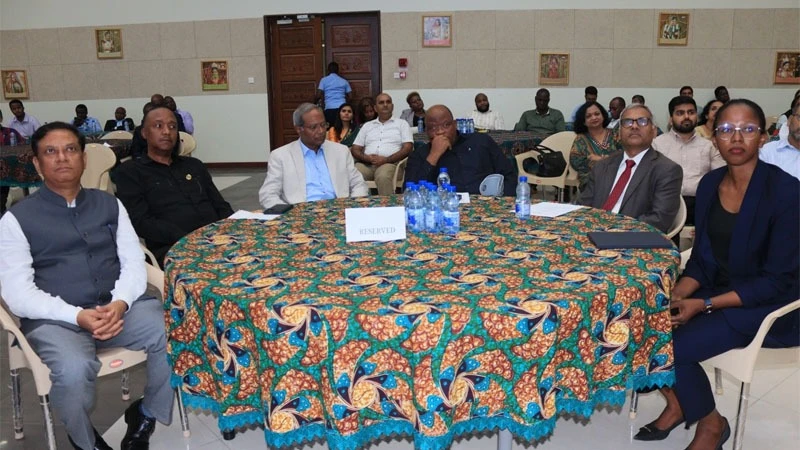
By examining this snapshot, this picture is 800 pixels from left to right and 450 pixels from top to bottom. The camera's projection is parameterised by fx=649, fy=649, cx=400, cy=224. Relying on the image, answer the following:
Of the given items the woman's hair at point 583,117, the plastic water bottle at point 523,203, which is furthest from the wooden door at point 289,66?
the plastic water bottle at point 523,203

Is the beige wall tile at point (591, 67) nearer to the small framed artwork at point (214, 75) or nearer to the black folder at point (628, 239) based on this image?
the small framed artwork at point (214, 75)

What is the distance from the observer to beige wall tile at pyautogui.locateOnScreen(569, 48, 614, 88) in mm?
10922

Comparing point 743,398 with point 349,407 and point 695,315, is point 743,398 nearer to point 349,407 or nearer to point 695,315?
point 695,315

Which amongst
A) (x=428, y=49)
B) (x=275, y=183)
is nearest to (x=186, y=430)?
(x=275, y=183)

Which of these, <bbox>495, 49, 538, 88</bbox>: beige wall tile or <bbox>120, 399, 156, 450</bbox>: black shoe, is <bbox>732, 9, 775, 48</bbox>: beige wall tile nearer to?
<bbox>495, 49, 538, 88</bbox>: beige wall tile

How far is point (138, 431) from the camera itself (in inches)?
106

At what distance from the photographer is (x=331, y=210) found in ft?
10.9

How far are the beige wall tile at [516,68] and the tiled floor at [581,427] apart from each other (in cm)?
837

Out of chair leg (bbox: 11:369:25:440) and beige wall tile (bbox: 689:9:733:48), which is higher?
beige wall tile (bbox: 689:9:733:48)

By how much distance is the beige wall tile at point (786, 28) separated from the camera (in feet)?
35.4

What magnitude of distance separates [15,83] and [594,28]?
1067cm

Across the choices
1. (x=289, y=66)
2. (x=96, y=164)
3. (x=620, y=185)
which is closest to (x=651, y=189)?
(x=620, y=185)

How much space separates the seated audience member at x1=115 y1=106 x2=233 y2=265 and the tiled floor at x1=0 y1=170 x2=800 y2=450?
84cm

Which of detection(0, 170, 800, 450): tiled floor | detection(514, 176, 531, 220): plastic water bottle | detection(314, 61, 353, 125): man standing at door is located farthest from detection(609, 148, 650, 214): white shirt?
detection(314, 61, 353, 125): man standing at door
